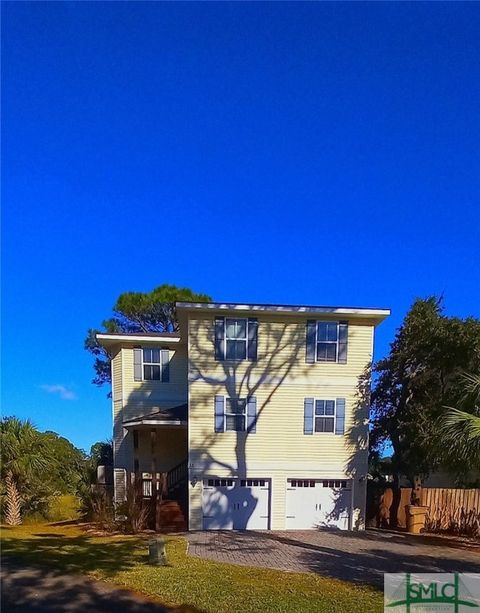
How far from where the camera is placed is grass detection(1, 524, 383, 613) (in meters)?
7.43

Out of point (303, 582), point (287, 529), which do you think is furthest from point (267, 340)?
point (303, 582)

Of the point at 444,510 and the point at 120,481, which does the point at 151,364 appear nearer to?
the point at 120,481

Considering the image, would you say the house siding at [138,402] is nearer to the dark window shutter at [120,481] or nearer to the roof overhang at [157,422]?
the dark window shutter at [120,481]

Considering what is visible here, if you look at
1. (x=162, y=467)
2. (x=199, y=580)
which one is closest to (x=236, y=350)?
(x=162, y=467)

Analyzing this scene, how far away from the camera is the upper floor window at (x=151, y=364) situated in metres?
Result: 19.2

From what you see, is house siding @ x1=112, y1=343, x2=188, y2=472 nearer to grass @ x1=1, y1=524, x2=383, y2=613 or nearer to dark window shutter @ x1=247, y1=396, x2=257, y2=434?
dark window shutter @ x1=247, y1=396, x2=257, y2=434

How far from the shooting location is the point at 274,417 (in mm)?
16406

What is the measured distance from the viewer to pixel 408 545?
13586 mm

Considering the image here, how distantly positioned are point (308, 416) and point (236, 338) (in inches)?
146

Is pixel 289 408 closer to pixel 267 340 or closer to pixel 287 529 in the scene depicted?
pixel 267 340

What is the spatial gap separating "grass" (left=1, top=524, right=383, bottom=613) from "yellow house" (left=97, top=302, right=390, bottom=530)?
3.85 m

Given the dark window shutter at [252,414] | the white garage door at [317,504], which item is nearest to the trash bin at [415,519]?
the white garage door at [317,504]

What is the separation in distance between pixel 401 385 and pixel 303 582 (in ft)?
33.7

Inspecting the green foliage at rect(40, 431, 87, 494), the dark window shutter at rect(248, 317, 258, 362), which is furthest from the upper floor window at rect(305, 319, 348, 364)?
the green foliage at rect(40, 431, 87, 494)
